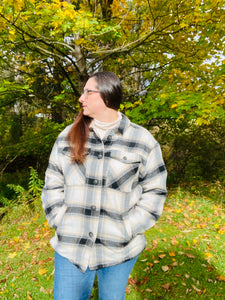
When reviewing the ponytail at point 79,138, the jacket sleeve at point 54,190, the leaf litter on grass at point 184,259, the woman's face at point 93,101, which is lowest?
the leaf litter on grass at point 184,259

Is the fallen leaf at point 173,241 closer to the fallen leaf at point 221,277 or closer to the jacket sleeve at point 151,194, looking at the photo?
the fallen leaf at point 221,277

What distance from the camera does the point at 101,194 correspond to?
4.85 ft

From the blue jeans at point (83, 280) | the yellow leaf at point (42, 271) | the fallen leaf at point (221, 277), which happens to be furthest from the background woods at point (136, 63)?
the yellow leaf at point (42, 271)

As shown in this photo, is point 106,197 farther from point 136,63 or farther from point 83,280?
point 136,63

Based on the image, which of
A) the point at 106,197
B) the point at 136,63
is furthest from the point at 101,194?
the point at 136,63

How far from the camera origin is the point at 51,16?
3508 millimetres

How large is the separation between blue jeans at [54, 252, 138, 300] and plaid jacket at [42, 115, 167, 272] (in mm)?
76

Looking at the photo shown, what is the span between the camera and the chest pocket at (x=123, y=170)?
1487 mm

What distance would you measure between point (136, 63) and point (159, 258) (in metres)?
5.15

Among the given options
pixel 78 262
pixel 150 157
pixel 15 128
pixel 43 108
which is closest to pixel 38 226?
pixel 43 108

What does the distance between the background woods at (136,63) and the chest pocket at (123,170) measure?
8.65 feet

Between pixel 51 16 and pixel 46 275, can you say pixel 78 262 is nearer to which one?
A: pixel 46 275

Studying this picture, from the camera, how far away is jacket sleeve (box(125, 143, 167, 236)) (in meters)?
1.57

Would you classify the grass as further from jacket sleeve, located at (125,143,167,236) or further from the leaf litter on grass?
jacket sleeve, located at (125,143,167,236)
